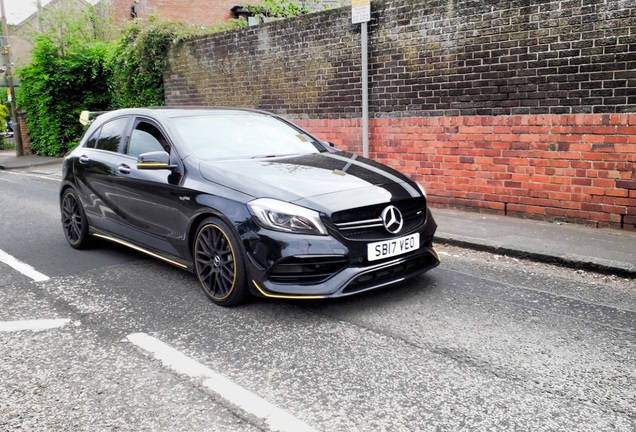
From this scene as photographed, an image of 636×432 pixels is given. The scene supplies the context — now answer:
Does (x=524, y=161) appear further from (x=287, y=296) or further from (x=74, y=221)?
(x=74, y=221)

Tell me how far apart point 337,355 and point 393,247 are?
103 centimetres

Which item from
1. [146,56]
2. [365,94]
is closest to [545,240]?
[365,94]

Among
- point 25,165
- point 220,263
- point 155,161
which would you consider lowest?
point 25,165

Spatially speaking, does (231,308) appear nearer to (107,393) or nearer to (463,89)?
(107,393)

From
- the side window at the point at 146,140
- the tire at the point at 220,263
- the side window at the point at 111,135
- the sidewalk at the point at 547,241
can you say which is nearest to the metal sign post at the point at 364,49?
the sidewalk at the point at 547,241

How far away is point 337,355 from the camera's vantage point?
11.8 feet

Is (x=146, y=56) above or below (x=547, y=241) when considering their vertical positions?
above

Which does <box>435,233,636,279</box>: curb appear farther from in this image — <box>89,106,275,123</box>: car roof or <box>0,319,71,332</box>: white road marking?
<box>0,319,71,332</box>: white road marking

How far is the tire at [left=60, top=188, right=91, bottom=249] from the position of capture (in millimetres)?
6391

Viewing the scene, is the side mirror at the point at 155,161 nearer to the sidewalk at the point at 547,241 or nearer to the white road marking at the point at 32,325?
the white road marking at the point at 32,325

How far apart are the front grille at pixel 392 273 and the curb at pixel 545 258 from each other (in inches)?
64.4

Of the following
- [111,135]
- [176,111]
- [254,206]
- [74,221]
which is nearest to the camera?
[254,206]

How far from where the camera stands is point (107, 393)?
317 cm

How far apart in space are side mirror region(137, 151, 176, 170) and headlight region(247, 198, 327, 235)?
1.13 m
